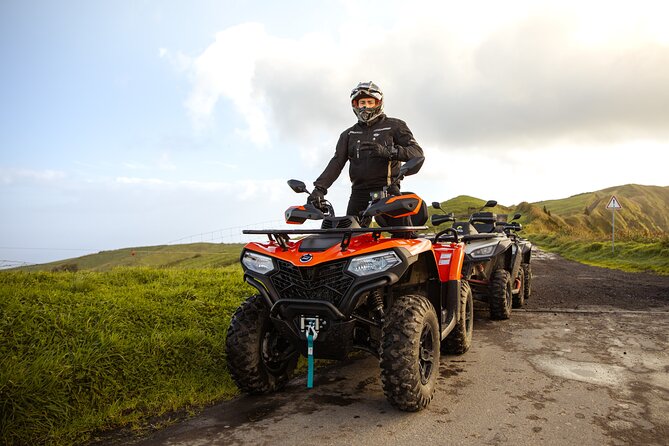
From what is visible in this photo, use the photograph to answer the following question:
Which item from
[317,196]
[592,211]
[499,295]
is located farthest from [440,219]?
[592,211]

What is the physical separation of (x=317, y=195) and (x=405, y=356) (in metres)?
1.99

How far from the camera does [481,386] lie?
450 centimetres

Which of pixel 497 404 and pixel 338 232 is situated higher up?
pixel 338 232

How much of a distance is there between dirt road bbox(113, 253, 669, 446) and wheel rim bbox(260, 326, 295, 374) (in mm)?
244

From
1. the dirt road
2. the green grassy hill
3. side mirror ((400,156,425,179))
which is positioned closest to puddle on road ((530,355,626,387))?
the dirt road

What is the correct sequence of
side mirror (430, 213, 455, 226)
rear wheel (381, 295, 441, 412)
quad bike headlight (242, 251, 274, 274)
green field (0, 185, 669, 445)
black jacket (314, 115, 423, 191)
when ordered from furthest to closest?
side mirror (430, 213, 455, 226)
black jacket (314, 115, 423, 191)
quad bike headlight (242, 251, 274, 274)
rear wheel (381, 295, 441, 412)
green field (0, 185, 669, 445)

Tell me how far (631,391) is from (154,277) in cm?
623

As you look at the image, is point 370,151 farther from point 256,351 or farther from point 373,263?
point 256,351

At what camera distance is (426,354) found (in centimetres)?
416

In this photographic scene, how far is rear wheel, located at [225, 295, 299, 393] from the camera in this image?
408cm

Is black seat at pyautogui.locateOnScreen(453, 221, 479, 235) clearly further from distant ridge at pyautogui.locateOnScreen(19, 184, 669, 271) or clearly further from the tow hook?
distant ridge at pyautogui.locateOnScreen(19, 184, 669, 271)

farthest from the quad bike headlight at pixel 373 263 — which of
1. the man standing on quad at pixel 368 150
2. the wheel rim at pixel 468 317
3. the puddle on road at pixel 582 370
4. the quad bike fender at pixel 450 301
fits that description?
the wheel rim at pixel 468 317

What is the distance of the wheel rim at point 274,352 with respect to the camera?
4.32 m

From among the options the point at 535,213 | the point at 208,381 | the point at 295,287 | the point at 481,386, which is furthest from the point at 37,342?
the point at 535,213
